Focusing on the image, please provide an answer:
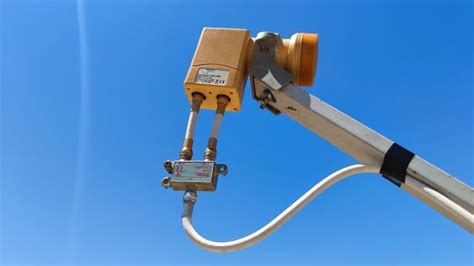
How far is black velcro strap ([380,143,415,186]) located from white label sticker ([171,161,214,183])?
780 mm

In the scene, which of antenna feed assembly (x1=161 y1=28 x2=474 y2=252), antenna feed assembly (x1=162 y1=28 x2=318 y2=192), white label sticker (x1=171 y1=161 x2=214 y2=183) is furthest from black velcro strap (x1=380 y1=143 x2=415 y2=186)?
white label sticker (x1=171 y1=161 x2=214 y2=183)

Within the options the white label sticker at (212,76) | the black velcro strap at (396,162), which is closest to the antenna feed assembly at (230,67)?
the white label sticker at (212,76)

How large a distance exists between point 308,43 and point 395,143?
71 cm

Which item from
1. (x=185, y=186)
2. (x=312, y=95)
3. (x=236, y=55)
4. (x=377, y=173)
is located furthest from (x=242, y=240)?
(x=236, y=55)

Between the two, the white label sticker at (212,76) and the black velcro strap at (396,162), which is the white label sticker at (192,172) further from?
the black velcro strap at (396,162)

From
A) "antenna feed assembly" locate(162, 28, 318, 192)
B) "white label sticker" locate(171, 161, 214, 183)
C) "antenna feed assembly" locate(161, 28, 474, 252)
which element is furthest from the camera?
"antenna feed assembly" locate(162, 28, 318, 192)

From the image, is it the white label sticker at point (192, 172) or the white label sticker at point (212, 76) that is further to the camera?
the white label sticker at point (212, 76)

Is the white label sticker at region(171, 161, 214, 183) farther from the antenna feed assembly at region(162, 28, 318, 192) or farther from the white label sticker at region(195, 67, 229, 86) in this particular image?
the white label sticker at region(195, 67, 229, 86)

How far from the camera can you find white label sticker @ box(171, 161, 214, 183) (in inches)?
70.4

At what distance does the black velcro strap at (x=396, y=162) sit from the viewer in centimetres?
168

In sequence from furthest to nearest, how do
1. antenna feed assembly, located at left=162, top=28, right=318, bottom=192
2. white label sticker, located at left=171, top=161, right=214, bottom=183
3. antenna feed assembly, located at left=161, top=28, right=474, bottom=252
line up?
antenna feed assembly, located at left=162, top=28, right=318, bottom=192 < white label sticker, located at left=171, top=161, right=214, bottom=183 < antenna feed assembly, located at left=161, top=28, right=474, bottom=252

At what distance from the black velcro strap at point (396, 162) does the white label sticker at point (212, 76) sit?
85cm

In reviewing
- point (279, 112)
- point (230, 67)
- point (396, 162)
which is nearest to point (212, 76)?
point (230, 67)

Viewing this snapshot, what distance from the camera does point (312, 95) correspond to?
1.96 meters
